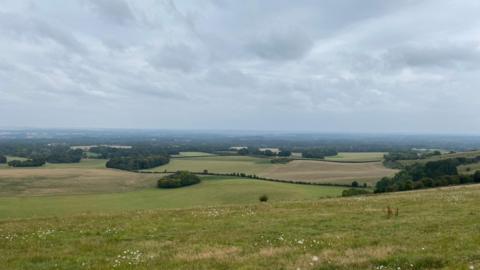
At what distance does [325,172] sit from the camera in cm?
10288

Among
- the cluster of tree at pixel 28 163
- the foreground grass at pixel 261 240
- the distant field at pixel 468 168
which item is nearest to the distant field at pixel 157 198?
the distant field at pixel 468 168

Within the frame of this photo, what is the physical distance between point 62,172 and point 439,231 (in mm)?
98135

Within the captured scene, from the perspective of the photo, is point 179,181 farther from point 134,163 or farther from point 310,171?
point 134,163

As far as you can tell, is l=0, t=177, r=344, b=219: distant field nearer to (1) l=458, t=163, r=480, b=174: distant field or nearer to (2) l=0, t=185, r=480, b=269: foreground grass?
(1) l=458, t=163, r=480, b=174: distant field

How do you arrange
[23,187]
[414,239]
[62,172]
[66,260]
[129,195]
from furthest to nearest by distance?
1. [62,172]
2. [23,187]
3. [129,195]
4. [414,239]
5. [66,260]

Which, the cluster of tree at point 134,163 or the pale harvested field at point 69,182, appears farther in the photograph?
the cluster of tree at point 134,163

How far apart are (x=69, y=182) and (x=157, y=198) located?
85.4 ft

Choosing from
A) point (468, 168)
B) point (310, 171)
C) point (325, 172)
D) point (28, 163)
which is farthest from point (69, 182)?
point (468, 168)

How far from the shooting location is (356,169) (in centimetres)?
10994

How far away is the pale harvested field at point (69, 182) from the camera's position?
7331cm

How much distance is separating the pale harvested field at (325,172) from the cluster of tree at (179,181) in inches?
790

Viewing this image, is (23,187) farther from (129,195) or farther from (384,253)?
(384,253)

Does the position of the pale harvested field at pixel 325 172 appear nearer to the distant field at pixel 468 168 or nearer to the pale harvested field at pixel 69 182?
the distant field at pixel 468 168

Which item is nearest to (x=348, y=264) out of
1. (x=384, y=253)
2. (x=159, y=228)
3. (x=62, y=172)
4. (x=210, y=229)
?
→ (x=384, y=253)
